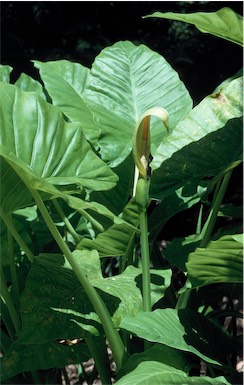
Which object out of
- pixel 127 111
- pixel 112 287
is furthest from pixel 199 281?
pixel 127 111

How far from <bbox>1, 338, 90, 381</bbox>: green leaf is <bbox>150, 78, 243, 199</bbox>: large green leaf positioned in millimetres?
414

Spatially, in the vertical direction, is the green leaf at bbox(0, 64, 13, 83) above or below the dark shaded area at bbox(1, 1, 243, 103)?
above

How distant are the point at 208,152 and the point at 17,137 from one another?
1.26 feet

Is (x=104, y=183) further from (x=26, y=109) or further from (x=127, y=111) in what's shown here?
(x=127, y=111)

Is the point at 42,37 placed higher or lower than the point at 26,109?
lower

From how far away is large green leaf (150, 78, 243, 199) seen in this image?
1.49 meters

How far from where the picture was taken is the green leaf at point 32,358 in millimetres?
1559

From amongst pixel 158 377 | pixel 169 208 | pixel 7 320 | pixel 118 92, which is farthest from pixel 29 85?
pixel 158 377

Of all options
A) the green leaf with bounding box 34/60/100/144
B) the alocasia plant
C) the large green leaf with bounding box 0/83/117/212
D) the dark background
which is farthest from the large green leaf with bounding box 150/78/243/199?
the dark background

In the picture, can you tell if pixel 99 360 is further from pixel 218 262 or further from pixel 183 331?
pixel 218 262

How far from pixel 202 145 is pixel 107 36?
1.69 meters

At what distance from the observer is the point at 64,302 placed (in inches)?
58.2

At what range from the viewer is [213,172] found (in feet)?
4.92

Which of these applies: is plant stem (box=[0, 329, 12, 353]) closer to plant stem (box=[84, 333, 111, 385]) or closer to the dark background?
plant stem (box=[84, 333, 111, 385])
